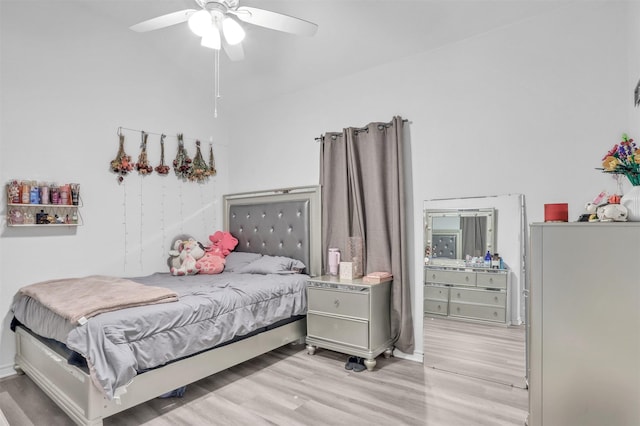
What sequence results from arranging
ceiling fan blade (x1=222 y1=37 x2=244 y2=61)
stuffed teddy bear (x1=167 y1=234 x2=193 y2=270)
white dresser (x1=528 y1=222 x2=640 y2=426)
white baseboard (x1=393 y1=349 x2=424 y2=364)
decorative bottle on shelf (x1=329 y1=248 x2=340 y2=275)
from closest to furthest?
1. white dresser (x1=528 y1=222 x2=640 y2=426)
2. ceiling fan blade (x1=222 y1=37 x2=244 y2=61)
3. white baseboard (x1=393 y1=349 x2=424 y2=364)
4. decorative bottle on shelf (x1=329 y1=248 x2=340 y2=275)
5. stuffed teddy bear (x1=167 y1=234 x2=193 y2=270)

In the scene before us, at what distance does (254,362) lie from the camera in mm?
3145

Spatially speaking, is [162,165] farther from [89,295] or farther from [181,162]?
[89,295]

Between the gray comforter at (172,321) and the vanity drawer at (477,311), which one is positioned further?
the vanity drawer at (477,311)

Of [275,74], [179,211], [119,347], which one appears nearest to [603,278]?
[119,347]

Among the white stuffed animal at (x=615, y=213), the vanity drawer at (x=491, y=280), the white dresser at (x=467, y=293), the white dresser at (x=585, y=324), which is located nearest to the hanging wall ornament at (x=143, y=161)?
the white dresser at (x=467, y=293)

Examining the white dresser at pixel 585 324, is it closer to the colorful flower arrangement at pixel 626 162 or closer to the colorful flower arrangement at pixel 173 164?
the colorful flower arrangement at pixel 626 162

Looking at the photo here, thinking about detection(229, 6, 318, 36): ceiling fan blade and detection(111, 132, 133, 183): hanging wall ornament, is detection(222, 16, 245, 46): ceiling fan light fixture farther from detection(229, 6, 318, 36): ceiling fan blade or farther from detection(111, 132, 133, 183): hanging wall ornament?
detection(111, 132, 133, 183): hanging wall ornament

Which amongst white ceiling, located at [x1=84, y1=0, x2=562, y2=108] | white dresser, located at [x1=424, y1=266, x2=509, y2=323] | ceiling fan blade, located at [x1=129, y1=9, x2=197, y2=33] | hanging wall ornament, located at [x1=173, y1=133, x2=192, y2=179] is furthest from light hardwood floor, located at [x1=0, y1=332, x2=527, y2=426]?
white ceiling, located at [x1=84, y1=0, x2=562, y2=108]

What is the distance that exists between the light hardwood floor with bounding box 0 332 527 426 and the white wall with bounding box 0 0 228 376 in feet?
3.49

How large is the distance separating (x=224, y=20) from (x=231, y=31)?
96mm

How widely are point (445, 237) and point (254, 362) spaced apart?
1938 mm

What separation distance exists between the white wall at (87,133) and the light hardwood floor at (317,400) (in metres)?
1.06

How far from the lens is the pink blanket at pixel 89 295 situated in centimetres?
210

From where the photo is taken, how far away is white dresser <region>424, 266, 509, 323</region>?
107 inches
